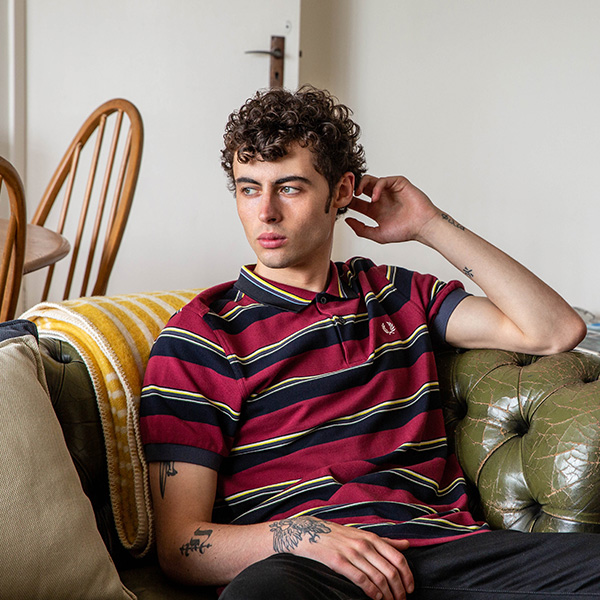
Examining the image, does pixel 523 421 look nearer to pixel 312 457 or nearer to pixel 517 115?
pixel 312 457

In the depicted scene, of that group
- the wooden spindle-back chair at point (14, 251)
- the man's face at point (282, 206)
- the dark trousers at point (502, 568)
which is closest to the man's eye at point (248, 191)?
the man's face at point (282, 206)

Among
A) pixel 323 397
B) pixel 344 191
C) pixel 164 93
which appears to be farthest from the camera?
pixel 164 93

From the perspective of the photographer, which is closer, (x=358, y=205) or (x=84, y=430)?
(x=84, y=430)

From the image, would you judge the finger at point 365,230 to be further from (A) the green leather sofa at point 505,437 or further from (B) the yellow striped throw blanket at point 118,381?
(B) the yellow striped throw blanket at point 118,381

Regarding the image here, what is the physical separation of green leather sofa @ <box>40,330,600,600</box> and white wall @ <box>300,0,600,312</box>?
2.34 meters

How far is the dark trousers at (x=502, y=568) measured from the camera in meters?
1.02

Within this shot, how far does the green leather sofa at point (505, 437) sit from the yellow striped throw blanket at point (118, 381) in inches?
0.8

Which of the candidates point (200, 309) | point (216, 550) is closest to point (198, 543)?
point (216, 550)

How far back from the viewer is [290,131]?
134 cm

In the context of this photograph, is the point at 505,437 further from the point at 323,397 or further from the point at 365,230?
the point at 365,230

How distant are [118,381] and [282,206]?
423 mm

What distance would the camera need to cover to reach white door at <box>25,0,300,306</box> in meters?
2.99

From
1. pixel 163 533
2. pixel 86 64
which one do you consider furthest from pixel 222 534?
pixel 86 64

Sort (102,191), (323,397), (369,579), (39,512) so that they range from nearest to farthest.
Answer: (39,512) < (369,579) < (323,397) < (102,191)
